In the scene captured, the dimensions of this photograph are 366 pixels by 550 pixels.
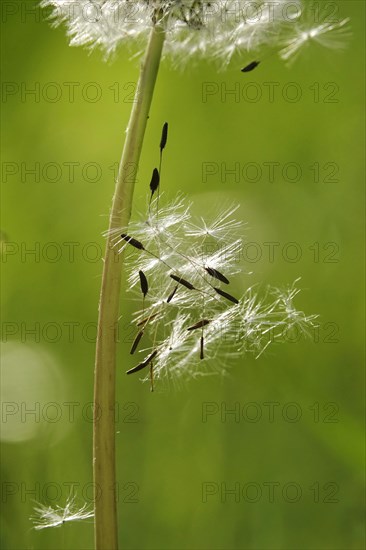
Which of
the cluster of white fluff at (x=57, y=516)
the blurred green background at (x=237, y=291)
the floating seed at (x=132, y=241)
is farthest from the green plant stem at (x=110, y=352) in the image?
the blurred green background at (x=237, y=291)

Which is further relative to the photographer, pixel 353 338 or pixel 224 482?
pixel 353 338

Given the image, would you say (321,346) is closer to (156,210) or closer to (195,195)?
(195,195)

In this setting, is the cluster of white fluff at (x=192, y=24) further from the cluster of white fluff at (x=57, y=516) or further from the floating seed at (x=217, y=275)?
the cluster of white fluff at (x=57, y=516)

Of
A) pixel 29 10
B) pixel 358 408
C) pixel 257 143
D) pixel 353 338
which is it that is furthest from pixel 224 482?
pixel 29 10

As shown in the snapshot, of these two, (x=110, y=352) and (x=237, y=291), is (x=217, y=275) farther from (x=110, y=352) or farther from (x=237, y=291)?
(x=237, y=291)

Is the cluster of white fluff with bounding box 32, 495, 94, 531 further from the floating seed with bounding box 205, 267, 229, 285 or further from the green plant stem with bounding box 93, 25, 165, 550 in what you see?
the floating seed with bounding box 205, 267, 229, 285

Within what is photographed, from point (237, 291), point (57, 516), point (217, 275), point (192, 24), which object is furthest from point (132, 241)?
point (237, 291)

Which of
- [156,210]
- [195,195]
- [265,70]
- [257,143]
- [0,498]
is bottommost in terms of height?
[0,498]
